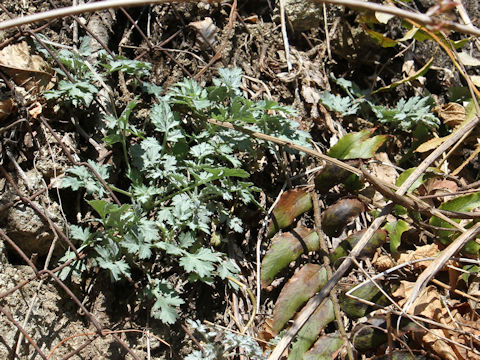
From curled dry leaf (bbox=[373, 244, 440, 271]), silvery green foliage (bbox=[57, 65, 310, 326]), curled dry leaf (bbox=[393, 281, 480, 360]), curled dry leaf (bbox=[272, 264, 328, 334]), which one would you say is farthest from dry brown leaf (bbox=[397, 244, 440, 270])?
silvery green foliage (bbox=[57, 65, 310, 326])

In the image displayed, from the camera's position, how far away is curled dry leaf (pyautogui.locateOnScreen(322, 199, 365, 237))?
2.37m

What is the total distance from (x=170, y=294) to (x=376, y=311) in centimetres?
89

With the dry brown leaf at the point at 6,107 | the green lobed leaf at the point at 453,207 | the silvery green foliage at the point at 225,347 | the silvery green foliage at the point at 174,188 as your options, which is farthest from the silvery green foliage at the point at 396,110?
the dry brown leaf at the point at 6,107

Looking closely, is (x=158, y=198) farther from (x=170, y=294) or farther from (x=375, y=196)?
(x=375, y=196)

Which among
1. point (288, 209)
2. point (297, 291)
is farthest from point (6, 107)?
point (297, 291)

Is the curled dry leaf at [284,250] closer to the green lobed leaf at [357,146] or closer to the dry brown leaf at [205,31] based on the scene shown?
the green lobed leaf at [357,146]

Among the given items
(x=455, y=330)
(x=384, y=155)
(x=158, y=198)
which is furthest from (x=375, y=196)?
(x=158, y=198)

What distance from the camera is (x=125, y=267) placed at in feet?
6.64

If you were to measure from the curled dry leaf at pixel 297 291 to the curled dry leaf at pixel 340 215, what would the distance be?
188 mm

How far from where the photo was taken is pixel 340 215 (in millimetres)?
2371

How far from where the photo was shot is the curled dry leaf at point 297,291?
217cm

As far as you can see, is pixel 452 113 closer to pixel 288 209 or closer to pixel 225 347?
pixel 288 209

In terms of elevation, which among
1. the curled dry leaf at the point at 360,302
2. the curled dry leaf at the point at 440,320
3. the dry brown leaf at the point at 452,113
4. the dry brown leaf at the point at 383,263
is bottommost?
the curled dry leaf at the point at 440,320

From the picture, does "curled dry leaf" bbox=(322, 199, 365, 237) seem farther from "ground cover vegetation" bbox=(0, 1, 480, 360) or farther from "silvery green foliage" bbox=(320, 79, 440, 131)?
"silvery green foliage" bbox=(320, 79, 440, 131)
